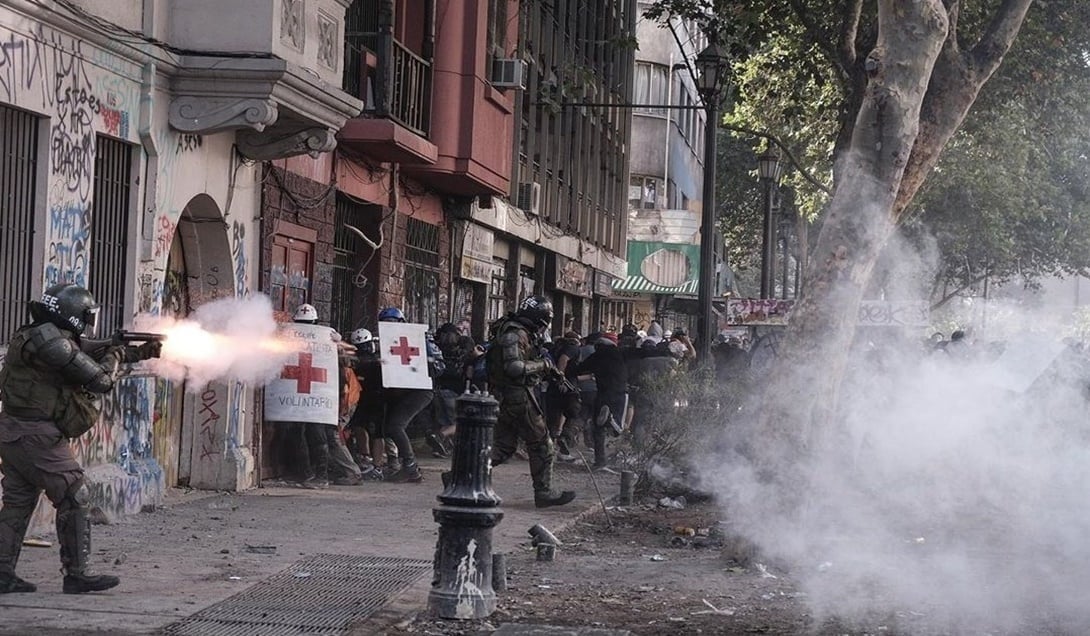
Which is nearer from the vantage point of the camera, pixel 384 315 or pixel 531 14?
pixel 384 315

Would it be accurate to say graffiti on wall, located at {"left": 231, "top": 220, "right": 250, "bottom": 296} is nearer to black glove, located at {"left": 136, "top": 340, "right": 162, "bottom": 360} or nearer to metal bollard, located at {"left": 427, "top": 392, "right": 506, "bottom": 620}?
black glove, located at {"left": 136, "top": 340, "right": 162, "bottom": 360}

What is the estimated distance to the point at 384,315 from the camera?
15.7 metres

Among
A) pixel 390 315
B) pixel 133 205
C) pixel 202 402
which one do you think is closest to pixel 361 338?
pixel 390 315

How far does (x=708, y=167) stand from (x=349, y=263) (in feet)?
18.1

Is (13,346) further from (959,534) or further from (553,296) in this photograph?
(553,296)

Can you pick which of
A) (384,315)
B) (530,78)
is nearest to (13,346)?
(384,315)

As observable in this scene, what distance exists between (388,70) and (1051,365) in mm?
7448

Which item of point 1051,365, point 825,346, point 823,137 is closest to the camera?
point 825,346

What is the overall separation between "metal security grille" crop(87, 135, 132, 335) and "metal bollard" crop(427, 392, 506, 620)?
4.38 meters

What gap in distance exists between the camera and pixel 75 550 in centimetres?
763

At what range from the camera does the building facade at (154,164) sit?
10023 mm

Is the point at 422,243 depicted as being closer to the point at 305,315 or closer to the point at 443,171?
the point at 443,171

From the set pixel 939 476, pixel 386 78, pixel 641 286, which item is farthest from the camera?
pixel 641 286

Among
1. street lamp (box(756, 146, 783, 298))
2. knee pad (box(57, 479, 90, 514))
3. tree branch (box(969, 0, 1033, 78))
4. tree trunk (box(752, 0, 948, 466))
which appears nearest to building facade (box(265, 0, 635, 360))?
street lamp (box(756, 146, 783, 298))
